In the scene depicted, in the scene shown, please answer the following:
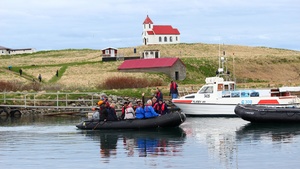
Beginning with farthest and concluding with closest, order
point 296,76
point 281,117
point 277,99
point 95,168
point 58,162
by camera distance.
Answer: point 296,76 < point 277,99 < point 281,117 < point 58,162 < point 95,168

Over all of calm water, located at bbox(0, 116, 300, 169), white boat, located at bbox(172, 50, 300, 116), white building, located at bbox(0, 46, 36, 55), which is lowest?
calm water, located at bbox(0, 116, 300, 169)

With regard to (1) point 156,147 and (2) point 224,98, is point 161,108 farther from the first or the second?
(2) point 224,98

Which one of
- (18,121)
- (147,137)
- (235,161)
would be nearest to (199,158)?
(235,161)

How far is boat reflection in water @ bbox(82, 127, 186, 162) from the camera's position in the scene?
28.1 metres

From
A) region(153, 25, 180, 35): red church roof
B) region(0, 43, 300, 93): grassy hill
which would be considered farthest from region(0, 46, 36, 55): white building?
region(153, 25, 180, 35): red church roof

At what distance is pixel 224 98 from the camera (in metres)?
45.2

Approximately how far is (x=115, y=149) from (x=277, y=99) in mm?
17137

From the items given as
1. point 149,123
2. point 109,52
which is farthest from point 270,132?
point 109,52

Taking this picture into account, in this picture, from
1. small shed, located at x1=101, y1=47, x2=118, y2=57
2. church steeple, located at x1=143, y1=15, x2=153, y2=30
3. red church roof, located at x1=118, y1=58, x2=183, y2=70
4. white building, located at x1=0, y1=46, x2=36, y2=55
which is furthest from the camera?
white building, located at x1=0, y1=46, x2=36, y2=55

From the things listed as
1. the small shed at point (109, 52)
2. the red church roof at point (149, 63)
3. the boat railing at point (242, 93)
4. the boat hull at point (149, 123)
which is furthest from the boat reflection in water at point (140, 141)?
the small shed at point (109, 52)

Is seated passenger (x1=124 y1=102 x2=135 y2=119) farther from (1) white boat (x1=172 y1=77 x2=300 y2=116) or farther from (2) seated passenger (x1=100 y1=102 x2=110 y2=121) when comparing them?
(1) white boat (x1=172 y1=77 x2=300 y2=116)

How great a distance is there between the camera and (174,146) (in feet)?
97.9

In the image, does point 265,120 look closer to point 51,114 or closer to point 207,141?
point 207,141

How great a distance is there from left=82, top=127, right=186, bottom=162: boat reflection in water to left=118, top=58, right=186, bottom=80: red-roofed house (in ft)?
162
